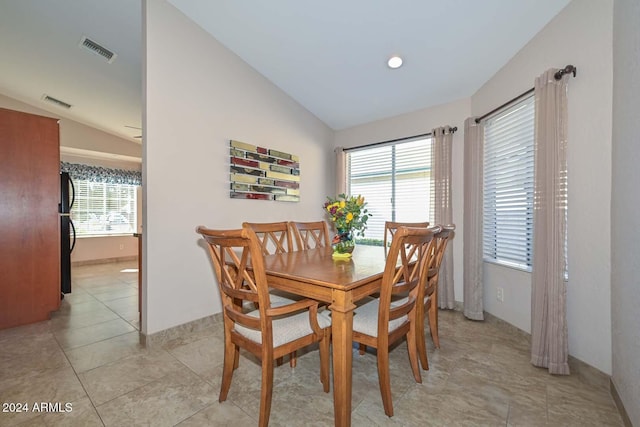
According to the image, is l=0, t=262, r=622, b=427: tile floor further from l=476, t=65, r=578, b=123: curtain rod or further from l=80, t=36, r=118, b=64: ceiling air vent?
l=80, t=36, r=118, b=64: ceiling air vent

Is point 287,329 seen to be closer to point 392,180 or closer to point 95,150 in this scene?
point 392,180

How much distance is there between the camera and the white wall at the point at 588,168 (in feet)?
5.50

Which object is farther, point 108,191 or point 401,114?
point 108,191

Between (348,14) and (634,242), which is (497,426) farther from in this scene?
(348,14)

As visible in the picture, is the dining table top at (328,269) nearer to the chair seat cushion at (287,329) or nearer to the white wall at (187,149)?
the chair seat cushion at (287,329)

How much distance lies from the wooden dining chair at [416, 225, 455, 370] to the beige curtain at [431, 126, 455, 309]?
3.19ft

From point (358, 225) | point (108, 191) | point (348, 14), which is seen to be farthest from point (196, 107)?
point (108, 191)

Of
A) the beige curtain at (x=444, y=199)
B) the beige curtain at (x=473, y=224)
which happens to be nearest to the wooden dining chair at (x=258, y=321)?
the beige curtain at (x=473, y=224)

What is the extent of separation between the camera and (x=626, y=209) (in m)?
1.40

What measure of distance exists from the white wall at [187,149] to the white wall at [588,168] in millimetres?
2770

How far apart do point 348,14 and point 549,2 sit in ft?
4.69

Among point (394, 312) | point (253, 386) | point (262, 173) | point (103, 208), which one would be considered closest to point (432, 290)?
point (394, 312)

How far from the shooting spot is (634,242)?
1.31 meters

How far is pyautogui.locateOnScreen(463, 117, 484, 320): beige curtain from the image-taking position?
2766 millimetres
